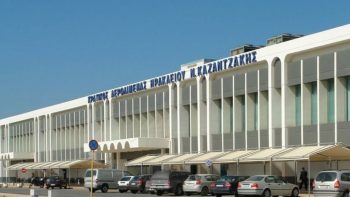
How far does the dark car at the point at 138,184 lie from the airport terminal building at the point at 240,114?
3.32 m

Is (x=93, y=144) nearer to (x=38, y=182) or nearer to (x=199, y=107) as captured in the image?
(x=199, y=107)

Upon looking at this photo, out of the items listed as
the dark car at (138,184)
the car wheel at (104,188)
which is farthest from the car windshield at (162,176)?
the car wheel at (104,188)

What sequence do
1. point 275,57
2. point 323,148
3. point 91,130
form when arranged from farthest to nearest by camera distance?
point 91,130, point 275,57, point 323,148

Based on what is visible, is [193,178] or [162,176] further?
[162,176]

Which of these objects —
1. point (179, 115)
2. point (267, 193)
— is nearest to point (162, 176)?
point (267, 193)

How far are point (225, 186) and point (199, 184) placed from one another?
3.11 m

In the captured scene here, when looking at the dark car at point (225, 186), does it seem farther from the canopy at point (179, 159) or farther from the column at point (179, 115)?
the column at point (179, 115)

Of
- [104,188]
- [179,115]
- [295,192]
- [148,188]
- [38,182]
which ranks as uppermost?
[179,115]

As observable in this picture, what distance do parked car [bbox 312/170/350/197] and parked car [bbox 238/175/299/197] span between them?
14.1 feet

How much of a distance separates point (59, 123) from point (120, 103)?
18.6m

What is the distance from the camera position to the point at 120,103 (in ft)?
242

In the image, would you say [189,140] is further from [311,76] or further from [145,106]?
[311,76]

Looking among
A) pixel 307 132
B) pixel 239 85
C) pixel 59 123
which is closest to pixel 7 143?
pixel 59 123

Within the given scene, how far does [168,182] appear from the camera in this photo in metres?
47.6
